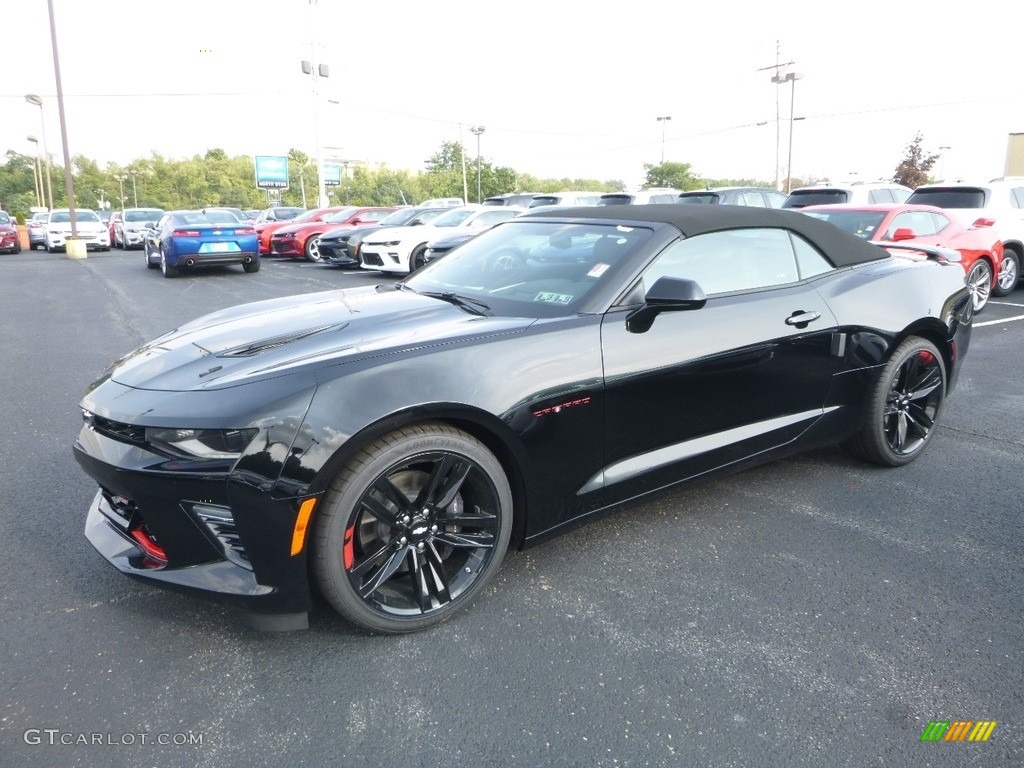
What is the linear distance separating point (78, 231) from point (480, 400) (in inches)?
1004

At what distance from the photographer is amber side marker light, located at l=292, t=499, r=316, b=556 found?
2195mm

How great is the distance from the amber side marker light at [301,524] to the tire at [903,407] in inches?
115

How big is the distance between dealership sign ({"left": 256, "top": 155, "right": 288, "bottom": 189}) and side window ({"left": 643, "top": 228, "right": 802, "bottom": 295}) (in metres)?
52.1

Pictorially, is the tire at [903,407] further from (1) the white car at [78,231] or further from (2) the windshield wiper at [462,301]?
(1) the white car at [78,231]

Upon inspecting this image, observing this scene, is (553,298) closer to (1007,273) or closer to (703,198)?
(1007,273)

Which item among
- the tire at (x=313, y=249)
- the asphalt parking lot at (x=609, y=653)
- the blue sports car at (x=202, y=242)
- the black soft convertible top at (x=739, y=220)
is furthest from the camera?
the tire at (x=313, y=249)

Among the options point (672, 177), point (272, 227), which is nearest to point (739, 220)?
point (272, 227)

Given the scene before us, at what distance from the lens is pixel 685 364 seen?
9.79ft

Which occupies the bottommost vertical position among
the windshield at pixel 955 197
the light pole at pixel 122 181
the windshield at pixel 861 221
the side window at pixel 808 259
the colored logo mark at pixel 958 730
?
the colored logo mark at pixel 958 730

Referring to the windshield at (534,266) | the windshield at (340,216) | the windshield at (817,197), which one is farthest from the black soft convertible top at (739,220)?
the windshield at (340,216)

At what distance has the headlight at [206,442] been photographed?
217 cm

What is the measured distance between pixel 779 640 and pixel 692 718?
1.77ft

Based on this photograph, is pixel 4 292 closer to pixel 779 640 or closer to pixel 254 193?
pixel 779 640

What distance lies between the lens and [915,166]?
3841cm
